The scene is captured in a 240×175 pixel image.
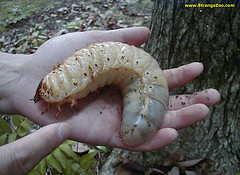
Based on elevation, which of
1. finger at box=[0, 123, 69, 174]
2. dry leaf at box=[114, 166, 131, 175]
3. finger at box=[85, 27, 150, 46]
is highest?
finger at box=[85, 27, 150, 46]

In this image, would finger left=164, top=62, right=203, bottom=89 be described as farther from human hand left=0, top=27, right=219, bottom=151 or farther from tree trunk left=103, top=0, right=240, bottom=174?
tree trunk left=103, top=0, right=240, bottom=174

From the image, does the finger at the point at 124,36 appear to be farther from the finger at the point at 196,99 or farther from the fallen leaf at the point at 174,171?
the fallen leaf at the point at 174,171

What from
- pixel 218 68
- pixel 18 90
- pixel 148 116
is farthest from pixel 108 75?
pixel 218 68

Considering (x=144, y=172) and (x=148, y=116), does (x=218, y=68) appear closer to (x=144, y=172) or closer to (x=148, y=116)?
(x=148, y=116)

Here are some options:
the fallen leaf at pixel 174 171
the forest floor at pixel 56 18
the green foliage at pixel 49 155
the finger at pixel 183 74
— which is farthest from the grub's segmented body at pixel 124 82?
the forest floor at pixel 56 18

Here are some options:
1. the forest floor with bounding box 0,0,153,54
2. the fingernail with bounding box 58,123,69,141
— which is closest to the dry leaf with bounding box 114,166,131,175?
the fingernail with bounding box 58,123,69,141

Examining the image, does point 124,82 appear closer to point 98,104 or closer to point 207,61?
point 98,104
